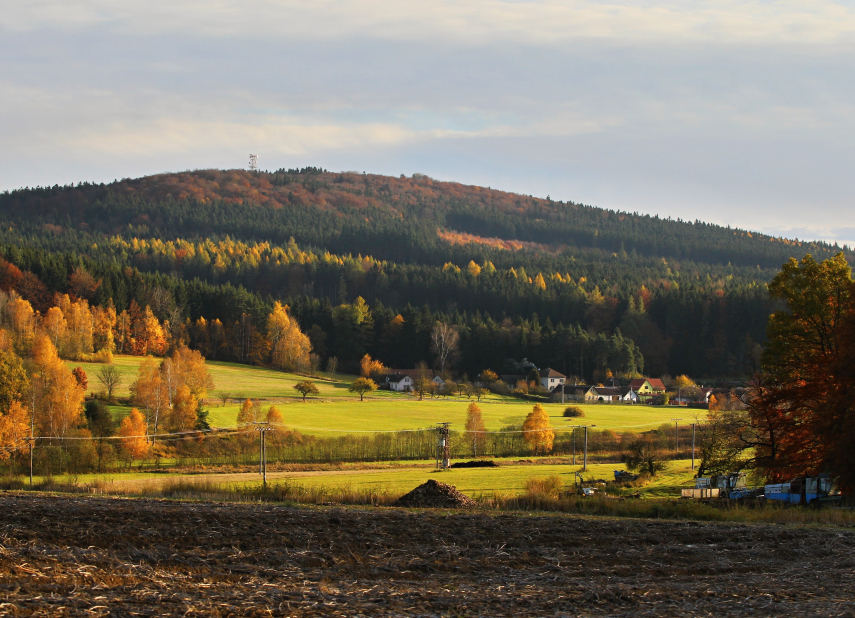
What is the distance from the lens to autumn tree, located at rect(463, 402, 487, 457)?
58491mm

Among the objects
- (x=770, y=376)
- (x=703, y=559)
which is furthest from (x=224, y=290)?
(x=703, y=559)

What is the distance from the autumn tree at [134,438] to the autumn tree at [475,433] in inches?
891

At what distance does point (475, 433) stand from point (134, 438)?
23.8m

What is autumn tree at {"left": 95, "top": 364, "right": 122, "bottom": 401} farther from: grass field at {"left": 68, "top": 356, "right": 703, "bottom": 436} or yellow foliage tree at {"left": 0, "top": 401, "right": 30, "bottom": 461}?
yellow foliage tree at {"left": 0, "top": 401, "right": 30, "bottom": 461}

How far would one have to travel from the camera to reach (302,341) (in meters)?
113

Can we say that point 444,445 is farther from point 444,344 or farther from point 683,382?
point 444,344

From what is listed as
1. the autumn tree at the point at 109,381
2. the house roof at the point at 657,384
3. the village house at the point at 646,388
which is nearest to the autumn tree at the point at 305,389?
the autumn tree at the point at 109,381

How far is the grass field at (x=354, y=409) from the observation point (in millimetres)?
66938

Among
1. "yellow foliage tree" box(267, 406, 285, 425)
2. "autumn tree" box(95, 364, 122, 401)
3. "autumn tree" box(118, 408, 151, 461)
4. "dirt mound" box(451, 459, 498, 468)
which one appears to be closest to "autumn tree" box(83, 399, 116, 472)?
"autumn tree" box(118, 408, 151, 461)

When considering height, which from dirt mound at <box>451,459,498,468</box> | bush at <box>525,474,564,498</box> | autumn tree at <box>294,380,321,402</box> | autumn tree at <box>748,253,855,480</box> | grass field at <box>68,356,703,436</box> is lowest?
dirt mound at <box>451,459,498,468</box>

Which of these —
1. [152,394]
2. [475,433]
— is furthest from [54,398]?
[475,433]

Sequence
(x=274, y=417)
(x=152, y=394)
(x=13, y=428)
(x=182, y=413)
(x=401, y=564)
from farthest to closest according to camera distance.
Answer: (x=274, y=417) → (x=152, y=394) → (x=182, y=413) → (x=13, y=428) → (x=401, y=564)

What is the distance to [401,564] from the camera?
14.2 m

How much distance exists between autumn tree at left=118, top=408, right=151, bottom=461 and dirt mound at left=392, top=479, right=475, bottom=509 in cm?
2817
